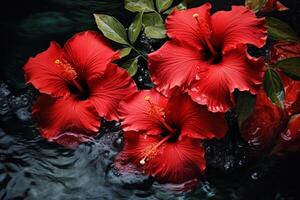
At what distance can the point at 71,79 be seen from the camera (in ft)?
4.88

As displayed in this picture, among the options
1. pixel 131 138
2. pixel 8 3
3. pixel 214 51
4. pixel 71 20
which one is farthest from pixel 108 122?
pixel 8 3

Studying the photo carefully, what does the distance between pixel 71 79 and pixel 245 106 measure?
553mm

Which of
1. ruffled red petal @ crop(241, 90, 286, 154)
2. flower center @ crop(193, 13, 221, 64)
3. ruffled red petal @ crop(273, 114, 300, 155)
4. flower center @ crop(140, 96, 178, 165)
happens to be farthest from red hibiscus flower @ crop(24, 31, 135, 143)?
ruffled red petal @ crop(273, 114, 300, 155)

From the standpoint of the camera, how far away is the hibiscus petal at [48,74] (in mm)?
1480

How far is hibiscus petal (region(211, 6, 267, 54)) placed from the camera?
1319 millimetres

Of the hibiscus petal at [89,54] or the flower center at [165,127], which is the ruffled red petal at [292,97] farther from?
the hibiscus petal at [89,54]

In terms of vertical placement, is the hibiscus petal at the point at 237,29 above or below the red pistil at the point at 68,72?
above

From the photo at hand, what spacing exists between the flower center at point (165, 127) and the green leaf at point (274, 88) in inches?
11.7

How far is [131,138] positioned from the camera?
4.57 feet

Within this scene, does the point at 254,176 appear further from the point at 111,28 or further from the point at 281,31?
the point at 111,28

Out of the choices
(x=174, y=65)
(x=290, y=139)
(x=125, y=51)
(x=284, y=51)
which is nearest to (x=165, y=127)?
(x=174, y=65)

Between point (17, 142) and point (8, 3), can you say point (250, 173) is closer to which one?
point (17, 142)

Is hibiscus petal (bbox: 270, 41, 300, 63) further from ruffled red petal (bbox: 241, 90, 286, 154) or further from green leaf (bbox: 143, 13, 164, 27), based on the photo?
green leaf (bbox: 143, 13, 164, 27)

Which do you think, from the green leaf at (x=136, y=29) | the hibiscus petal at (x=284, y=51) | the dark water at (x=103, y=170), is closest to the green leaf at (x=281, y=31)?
the hibiscus petal at (x=284, y=51)
